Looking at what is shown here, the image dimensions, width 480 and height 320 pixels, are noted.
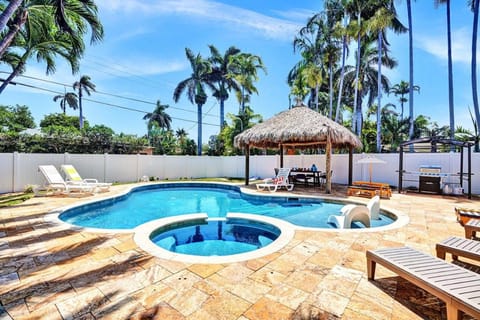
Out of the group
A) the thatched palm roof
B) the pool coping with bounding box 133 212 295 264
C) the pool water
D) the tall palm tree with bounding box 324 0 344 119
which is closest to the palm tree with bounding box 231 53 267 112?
the tall palm tree with bounding box 324 0 344 119

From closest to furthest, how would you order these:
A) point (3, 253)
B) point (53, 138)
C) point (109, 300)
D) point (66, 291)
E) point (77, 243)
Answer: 1. point (109, 300)
2. point (66, 291)
3. point (3, 253)
4. point (77, 243)
5. point (53, 138)

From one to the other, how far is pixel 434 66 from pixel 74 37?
21.3m

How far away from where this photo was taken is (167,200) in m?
9.46

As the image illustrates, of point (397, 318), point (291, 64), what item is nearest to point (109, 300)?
point (397, 318)

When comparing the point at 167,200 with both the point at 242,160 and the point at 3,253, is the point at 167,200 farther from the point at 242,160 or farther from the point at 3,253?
the point at 242,160

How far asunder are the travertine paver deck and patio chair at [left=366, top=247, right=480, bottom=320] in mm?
336

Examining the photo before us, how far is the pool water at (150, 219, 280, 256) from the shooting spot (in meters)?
4.63

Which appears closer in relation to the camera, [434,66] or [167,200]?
[167,200]

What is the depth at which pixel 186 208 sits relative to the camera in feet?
26.5

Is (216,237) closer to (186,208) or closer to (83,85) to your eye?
(186,208)

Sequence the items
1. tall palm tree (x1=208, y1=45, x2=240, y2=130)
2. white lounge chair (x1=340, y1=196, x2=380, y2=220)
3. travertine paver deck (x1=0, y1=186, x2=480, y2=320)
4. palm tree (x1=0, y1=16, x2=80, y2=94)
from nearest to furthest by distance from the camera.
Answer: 1. travertine paver deck (x1=0, y1=186, x2=480, y2=320)
2. white lounge chair (x1=340, y1=196, x2=380, y2=220)
3. palm tree (x1=0, y1=16, x2=80, y2=94)
4. tall palm tree (x1=208, y1=45, x2=240, y2=130)

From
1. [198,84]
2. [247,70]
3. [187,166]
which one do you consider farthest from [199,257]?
[198,84]

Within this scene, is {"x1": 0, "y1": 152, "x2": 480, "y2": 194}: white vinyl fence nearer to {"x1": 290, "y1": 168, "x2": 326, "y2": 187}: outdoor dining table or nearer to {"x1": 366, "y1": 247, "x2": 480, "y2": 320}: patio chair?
{"x1": 290, "y1": 168, "x2": 326, "y2": 187}: outdoor dining table

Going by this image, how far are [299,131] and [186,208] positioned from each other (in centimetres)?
576
